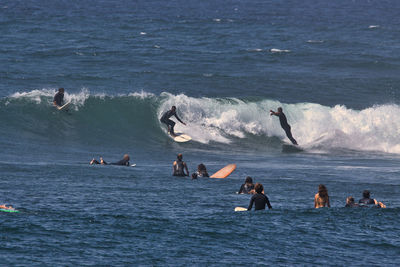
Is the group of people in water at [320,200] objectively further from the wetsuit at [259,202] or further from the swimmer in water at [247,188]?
the swimmer in water at [247,188]

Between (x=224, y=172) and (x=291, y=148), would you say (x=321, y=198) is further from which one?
(x=291, y=148)

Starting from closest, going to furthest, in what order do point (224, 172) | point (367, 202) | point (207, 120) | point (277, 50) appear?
point (367, 202) < point (224, 172) < point (207, 120) < point (277, 50)

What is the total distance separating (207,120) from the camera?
32.0m

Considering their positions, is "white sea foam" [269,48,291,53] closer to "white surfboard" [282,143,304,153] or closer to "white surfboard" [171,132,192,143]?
"white surfboard" [282,143,304,153]

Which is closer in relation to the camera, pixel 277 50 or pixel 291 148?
pixel 291 148

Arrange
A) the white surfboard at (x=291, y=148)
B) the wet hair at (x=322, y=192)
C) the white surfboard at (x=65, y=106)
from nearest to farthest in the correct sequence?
the wet hair at (x=322, y=192)
the white surfboard at (x=291, y=148)
the white surfboard at (x=65, y=106)

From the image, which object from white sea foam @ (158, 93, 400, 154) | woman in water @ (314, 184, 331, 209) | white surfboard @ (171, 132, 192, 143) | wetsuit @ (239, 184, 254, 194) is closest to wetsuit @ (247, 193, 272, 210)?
woman in water @ (314, 184, 331, 209)

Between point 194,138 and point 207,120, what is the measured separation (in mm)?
2835

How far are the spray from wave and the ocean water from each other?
9cm

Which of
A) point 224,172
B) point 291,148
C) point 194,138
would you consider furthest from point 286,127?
point 224,172

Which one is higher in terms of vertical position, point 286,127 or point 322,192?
point 286,127

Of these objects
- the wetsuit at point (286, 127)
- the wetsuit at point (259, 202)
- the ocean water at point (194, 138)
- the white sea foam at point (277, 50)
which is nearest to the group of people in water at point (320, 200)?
the wetsuit at point (259, 202)

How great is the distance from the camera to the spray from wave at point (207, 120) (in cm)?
2947

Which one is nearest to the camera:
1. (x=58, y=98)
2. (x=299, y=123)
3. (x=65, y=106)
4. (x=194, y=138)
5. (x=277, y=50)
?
(x=194, y=138)
